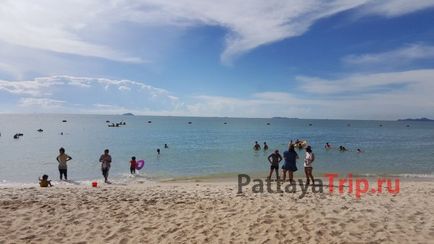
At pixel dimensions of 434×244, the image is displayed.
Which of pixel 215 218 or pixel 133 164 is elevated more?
Result: pixel 215 218

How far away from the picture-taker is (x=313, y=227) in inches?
352

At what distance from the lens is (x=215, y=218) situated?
9.77 metres

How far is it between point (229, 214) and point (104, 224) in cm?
330

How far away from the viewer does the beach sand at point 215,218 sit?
8.43 meters

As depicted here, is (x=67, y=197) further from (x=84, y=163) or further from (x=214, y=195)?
(x=84, y=163)

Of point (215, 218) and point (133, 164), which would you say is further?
point (133, 164)

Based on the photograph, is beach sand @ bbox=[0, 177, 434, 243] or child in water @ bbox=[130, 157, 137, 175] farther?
child in water @ bbox=[130, 157, 137, 175]

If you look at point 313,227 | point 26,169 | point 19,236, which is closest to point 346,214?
point 313,227

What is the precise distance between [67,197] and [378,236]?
9.55m

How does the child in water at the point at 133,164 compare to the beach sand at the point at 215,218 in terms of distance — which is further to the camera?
the child in water at the point at 133,164

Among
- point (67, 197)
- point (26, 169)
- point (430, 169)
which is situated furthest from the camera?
point (430, 169)

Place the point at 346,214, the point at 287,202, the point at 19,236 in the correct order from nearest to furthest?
1. the point at 19,236
2. the point at 346,214
3. the point at 287,202

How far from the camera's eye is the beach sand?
8.43 meters

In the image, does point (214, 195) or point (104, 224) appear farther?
point (214, 195)
